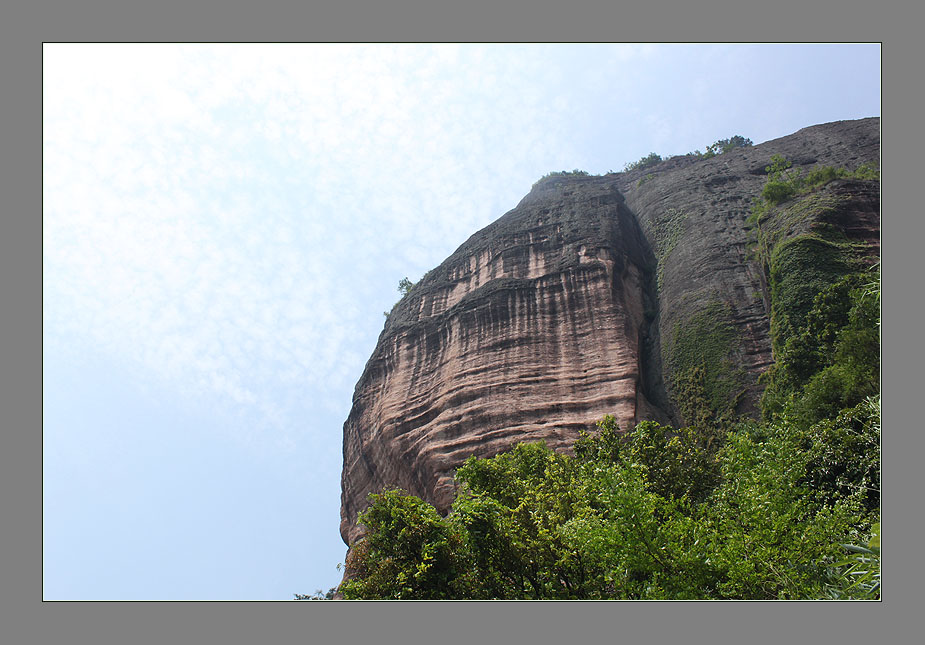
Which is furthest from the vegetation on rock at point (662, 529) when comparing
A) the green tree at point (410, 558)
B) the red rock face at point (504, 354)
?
the red rock face at point (504, 354)

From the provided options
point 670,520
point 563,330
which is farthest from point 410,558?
point 563,330

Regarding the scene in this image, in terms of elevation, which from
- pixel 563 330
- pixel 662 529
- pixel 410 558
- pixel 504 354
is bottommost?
pixel 410 558

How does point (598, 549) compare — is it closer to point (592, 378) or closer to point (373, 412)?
point (592, 378)

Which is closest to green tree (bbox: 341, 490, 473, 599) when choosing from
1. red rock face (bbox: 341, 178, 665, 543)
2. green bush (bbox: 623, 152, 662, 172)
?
red rock face (bbox: 341, 178, 665, 543)

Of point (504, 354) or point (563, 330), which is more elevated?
point (563, 330)

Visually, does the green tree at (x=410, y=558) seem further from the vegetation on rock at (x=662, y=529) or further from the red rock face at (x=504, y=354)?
the red rock face at (x=504, y=354)

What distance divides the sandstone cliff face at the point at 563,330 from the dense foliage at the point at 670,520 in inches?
230

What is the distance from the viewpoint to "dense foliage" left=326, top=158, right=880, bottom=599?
11695mm

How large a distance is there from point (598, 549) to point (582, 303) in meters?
19.8

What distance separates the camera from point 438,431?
2853 cm

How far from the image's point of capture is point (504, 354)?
30.0 meters

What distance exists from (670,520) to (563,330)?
1790 cm

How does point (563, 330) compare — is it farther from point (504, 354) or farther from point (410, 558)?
point (410, 558)

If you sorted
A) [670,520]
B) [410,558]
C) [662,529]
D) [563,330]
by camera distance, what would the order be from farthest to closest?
[563,330], [410,558], [670,520], [662,529]
